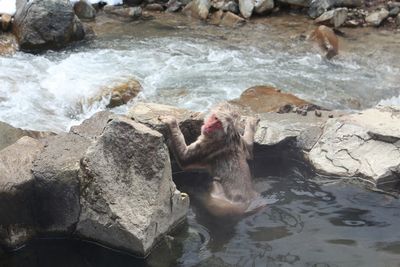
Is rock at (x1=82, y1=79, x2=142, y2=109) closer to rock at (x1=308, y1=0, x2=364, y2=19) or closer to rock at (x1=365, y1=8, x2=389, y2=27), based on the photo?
rock at (x1=308, y1=0, x2=364, y2=19)

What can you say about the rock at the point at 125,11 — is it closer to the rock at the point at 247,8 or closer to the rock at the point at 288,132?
the rock at the point at 247,8

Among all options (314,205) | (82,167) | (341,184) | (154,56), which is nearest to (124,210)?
(82,167)

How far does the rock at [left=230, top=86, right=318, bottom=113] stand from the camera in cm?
797

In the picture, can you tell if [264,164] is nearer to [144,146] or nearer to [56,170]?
[144,146]

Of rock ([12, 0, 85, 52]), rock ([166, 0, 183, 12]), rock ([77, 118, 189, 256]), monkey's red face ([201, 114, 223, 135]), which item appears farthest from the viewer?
rock ([166, 0, 183, 12])

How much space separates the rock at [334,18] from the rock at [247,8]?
1.73 metres

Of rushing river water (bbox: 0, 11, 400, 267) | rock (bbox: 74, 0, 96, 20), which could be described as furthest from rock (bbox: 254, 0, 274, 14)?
rock (bbox: 74, 0, 96, 20)

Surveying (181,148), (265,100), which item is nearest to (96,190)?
(181,148)

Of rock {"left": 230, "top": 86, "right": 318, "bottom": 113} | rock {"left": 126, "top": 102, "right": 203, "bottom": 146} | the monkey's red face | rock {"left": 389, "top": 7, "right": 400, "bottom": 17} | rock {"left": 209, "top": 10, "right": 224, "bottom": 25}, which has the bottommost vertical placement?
rock {"left": 209, "top": 10, "right": 224, "bottom": 25}

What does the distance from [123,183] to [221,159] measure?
119cm

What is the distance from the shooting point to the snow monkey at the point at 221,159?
5.24m

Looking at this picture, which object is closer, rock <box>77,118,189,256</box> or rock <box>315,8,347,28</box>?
rock <box>77,118,189,256</box>

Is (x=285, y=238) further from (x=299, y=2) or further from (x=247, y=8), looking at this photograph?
(x=299, y=2)

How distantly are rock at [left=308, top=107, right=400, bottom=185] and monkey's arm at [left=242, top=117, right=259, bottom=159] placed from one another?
29.9 inches
